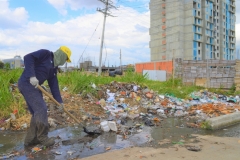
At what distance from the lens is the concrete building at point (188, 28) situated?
4847cm

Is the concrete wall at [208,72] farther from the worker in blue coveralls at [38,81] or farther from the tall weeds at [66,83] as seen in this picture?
the worker in blue coveralls at [38,81]

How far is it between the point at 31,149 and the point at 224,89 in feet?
40.4

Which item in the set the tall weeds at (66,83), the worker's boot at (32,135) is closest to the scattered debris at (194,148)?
the worker's boot at (32,135)

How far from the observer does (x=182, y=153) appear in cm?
308

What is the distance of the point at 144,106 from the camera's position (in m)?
7.07

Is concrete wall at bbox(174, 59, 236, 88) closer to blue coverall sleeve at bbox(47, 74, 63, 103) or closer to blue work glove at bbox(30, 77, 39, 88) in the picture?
blue coverall sleeve at bbox(47, 74, 63, 103)

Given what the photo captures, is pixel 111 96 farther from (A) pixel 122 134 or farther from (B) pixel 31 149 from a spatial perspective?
(B) pixel 31 149

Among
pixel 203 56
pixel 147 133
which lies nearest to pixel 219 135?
pixel 147 133

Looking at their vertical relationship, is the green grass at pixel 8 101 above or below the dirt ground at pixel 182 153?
above

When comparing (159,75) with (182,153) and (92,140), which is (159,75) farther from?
(182,153)

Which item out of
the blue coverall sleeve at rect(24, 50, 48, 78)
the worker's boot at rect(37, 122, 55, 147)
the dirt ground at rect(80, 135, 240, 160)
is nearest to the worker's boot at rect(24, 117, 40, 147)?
the worker's boot at rect(37, 122, 55, 147)

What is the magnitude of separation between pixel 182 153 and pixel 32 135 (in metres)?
2.27

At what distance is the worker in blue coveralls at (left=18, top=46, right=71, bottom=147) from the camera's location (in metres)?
3.08

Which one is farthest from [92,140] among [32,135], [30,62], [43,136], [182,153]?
[30,62]
